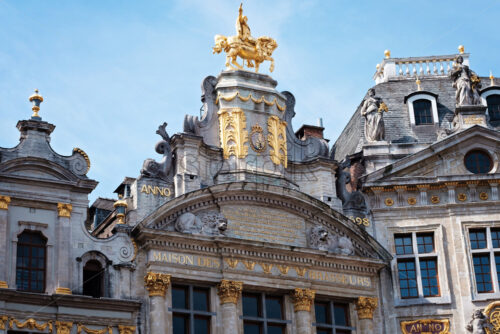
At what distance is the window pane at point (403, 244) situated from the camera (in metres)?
31.5

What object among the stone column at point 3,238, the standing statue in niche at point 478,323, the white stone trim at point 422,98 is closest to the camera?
the stone column at point 3,238

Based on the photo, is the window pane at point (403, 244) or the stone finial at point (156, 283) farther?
the window pane at point (403, 244)

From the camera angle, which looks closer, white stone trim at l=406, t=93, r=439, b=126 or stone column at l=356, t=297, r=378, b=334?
stone column at l=356, t=297, r=378, b=334

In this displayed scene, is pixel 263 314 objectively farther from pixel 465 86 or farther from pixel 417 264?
pixel 465 86

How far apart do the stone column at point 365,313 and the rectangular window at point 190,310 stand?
4356mm

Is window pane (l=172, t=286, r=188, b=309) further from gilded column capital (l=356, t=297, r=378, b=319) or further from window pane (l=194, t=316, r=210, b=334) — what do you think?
gilded column capital (l=356, t=297, r=378, b=319)

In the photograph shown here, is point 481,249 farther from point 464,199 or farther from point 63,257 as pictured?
point 63,257

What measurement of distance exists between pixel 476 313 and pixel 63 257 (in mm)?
11151

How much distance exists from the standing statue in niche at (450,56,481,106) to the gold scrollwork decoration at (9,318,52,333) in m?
14.1

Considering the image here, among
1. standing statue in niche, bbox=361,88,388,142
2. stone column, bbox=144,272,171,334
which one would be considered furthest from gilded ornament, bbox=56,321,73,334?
standing statue in niche, bbox=361,88,388,142

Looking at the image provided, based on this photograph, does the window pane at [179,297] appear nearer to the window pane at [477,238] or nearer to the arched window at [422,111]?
the window pane at [477,238]

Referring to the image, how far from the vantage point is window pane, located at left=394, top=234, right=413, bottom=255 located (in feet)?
103

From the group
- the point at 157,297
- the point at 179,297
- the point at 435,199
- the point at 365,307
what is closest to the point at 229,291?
the point at 179,297

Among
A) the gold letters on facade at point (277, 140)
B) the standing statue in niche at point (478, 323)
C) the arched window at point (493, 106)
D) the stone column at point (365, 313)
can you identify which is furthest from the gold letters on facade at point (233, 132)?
the arched window at point (493, 106)
